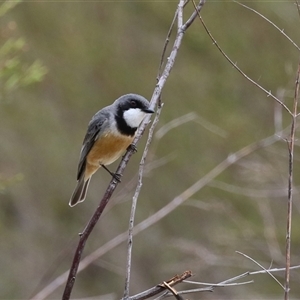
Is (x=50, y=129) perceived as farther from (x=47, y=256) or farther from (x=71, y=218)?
(x=47, y=256)

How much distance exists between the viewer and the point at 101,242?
28.4ft

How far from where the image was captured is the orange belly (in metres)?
3.87

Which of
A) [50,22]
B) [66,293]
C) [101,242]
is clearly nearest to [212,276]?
[101,242]

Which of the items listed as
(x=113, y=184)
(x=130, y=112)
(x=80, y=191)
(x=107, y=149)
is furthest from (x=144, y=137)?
(x=113, y=184)

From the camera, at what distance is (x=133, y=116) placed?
3803 millimetres

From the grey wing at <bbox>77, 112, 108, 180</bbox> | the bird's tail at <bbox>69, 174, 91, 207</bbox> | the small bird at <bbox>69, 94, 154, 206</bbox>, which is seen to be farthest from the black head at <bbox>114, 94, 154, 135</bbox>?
the bird's tail at <bbox>69, 174, 91, 207</bbox>

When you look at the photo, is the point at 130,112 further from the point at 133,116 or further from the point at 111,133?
the point at 111,133

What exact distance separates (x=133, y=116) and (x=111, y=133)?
0.24 m

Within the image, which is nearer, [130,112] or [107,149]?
[130,112]

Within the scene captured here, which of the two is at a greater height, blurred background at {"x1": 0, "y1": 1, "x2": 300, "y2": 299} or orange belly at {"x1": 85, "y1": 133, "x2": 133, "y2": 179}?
blurred background at {"x1": 0, "y1": 1, "x2": 300, "y2": 299}

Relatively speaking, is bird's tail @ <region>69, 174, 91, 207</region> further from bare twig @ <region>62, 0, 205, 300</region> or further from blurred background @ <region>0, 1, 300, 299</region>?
blurred background @ <region>0, 1, 300, 299</region>

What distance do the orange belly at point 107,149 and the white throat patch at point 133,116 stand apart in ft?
0.32

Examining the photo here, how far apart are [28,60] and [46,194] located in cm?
222

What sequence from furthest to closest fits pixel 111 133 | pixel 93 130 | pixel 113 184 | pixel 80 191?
pixel 80 191, pixel 93 130, pixel 111 133, pixel 113 184
